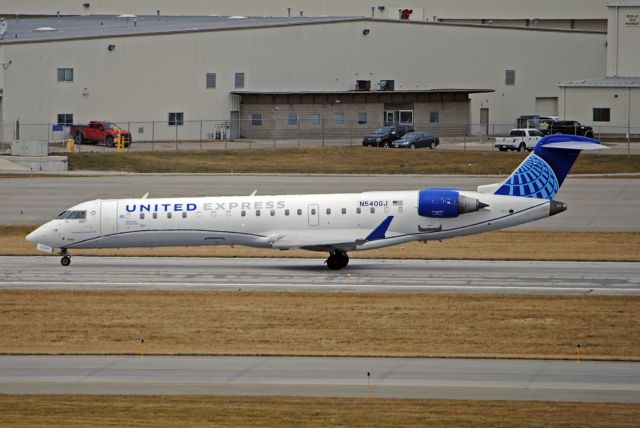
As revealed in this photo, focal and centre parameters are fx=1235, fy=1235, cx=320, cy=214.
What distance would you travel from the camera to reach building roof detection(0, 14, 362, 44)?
94.2 m

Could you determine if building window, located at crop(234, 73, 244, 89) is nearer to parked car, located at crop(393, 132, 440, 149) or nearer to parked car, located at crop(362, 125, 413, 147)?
parked car, located at crop(362, 125, 413, 147)

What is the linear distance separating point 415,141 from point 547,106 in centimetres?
2188

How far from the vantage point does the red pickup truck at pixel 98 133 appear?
3524 inches

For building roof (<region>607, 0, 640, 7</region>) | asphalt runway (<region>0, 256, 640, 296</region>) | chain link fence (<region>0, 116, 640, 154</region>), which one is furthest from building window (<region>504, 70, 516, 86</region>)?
asphalt runway (<region>0, 256, 640, 296</region>)

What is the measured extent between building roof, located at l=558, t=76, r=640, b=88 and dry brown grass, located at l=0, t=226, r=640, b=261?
41.4 meters

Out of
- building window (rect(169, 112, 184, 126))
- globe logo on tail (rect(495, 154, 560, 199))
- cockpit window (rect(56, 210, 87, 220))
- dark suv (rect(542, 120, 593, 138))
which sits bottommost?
cockpit window (rect(56, 210, 87, 220))

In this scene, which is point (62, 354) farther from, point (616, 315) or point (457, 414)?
point (616, 315)

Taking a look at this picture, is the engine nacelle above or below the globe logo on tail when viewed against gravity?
below

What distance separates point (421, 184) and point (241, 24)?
113 ft

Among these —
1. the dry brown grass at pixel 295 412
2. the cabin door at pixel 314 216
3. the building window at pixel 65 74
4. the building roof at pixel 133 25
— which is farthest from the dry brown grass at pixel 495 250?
the building roof at pixel 133 25

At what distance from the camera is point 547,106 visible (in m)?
105

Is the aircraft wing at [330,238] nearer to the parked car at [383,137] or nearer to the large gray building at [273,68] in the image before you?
the parked car at [383,137]

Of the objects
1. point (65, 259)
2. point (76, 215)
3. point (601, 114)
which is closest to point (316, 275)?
point (76, 215)

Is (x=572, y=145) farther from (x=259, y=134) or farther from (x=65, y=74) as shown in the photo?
(x=65, y=74)
